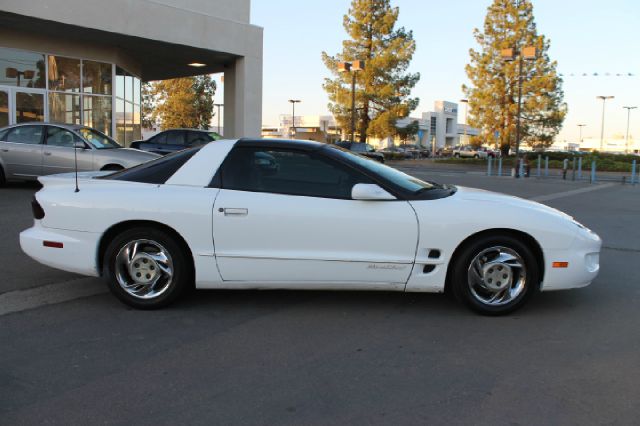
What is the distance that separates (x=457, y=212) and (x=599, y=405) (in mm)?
1776

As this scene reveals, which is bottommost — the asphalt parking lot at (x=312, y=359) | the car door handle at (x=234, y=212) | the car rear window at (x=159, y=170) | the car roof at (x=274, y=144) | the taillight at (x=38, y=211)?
the asphalt parking lot at (x=312, y=359)

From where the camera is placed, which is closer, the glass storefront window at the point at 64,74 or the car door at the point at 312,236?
the car door at the point at 312,236

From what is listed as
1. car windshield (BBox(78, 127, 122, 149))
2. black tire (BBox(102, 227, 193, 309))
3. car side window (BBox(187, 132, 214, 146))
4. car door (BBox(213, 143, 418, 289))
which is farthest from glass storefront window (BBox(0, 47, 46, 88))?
car door (BBox(213, 143, 418, 289))

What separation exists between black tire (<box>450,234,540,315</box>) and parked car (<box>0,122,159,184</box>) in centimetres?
870

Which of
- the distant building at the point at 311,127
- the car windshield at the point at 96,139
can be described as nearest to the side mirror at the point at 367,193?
the car windshield at the point at 96,139

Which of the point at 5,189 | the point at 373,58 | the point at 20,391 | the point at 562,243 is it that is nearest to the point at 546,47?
the point at 373,58

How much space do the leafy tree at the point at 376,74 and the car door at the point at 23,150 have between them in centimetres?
3217

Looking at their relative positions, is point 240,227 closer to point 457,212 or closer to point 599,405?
point 457,212

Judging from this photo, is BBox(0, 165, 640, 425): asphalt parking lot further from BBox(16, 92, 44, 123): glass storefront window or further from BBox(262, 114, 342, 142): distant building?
BBox(262, 114, 342, 142): distant building

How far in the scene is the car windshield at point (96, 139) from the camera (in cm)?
1193

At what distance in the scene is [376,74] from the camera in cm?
4222

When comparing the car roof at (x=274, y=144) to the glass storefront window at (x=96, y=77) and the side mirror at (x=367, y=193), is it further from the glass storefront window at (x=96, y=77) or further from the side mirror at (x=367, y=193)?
the glass storefront window at (x=96, y=77)

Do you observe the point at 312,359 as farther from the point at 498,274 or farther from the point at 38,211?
the point at 38,211

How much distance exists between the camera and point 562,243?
14.8ft
